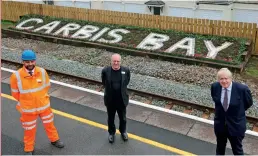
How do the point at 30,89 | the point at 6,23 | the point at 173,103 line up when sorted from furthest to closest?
the point at 6,23 < the point at 173,103 < the point at 30,89

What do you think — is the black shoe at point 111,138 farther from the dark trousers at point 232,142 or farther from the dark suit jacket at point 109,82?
the dark trousers at point 232,142

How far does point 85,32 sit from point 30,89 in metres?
10.4

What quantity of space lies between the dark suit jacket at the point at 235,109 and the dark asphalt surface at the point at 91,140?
1168 millimetres

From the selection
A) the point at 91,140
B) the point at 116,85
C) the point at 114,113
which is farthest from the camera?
the point at 91,140

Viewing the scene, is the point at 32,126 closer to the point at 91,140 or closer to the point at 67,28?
the point at 91,140

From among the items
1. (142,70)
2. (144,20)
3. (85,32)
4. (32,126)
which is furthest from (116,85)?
(85,32)

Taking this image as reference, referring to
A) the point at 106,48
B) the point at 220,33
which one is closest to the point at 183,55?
the point at 220,33

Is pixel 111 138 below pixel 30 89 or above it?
below

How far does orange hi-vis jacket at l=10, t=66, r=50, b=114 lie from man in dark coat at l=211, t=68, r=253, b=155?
3017 millimetres

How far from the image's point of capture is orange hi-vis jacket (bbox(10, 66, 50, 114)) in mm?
5562

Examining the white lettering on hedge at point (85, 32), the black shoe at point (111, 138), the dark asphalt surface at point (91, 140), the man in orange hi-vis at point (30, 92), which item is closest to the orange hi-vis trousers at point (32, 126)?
the man in orange hi-vis at point (30, 92)

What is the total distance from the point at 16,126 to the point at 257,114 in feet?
18.9

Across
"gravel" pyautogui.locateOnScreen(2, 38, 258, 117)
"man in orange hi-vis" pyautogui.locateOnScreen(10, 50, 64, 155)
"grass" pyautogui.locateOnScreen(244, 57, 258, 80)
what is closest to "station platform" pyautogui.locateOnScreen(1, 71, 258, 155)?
"man in orange hi-vis" pyautogui.locateOnScreen(10, 50, 64, 155)

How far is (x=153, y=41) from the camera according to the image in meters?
14.0
